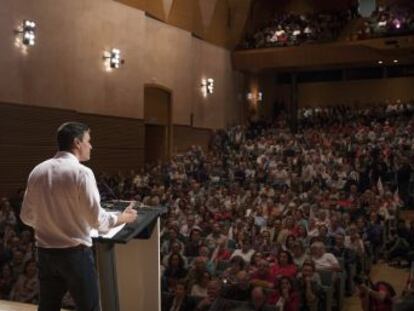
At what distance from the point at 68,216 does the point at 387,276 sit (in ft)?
19.3

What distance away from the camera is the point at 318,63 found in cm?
1733

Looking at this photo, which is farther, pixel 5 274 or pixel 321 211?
pixel 321 211

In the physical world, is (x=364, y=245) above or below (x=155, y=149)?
below

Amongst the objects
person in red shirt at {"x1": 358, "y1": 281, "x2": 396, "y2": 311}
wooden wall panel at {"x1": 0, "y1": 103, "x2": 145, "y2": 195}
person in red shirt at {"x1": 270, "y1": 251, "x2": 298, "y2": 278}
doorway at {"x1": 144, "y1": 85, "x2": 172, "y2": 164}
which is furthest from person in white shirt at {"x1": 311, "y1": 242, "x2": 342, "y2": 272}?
doorway at {"x1": 144, "y1": 85, "x2": 172, "y2": 164}

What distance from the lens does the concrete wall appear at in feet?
33.2

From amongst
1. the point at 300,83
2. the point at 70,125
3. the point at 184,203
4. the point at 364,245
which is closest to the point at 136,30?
the point at 184,203

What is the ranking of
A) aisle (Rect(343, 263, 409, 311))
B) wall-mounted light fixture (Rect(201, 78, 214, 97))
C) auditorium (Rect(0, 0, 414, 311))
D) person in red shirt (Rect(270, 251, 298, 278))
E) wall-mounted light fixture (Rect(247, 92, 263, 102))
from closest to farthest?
auditorium (Rect(0, 0, 414, 311))
person in red shirt (Rect(270, 251, 298, 278))
aisle (Rect(343, 263, 409, 311))
wall-mounted light fixture (Rect(201, 78, 214, 97))
wall-mounted light fixture (Rect(247, 92, 263, 102))

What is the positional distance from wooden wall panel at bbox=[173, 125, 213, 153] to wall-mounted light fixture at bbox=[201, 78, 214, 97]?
46.1 inches

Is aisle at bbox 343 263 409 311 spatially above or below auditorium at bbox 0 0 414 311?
below

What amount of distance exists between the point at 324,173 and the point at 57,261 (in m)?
9.36

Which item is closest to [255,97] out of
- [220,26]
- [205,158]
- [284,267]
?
[220,26]

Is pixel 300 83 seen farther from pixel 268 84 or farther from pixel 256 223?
pixel 256 223

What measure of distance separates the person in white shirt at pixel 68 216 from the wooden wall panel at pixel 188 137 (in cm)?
1286

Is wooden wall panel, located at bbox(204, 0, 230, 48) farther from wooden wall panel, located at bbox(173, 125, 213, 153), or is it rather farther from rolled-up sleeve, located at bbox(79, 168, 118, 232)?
rolled-up sleeve, located at bbox(79, 168, 118, 232)
